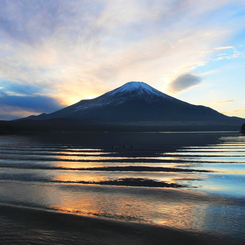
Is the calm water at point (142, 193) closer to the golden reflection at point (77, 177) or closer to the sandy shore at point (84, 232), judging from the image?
the golden reflection at point (77, 177)

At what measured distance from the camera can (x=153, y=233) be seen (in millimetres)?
7203

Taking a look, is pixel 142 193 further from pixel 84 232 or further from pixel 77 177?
pixel 77 177

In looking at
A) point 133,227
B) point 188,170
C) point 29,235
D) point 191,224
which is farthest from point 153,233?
point 188,170

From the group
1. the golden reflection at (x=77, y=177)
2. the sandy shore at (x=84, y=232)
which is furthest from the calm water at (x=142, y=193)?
the sandy shore at (x=84, y=232)

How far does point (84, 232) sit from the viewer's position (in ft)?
24.1

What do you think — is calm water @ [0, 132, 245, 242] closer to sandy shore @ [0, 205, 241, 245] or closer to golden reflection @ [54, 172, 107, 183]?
golden reflection @ [54, 172, 107, 183]

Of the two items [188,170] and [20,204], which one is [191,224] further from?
[188,170]

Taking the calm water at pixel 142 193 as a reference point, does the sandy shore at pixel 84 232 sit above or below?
below

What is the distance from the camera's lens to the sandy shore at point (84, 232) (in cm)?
680

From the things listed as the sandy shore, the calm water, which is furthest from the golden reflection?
the sandy shore

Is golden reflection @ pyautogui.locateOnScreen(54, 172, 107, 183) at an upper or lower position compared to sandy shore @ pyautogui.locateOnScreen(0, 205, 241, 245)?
upper

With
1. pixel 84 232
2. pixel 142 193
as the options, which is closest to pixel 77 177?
pixel 142 193

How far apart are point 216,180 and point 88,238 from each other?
364 inches

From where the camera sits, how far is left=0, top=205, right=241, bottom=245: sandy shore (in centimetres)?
680
